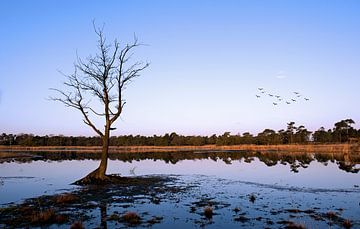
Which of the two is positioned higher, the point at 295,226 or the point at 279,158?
the point at 279,158

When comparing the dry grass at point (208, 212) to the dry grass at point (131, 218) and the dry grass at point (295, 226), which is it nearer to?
the dry grass at point (131, 218)

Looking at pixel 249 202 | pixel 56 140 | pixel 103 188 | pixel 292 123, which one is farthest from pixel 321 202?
pixel 56 140

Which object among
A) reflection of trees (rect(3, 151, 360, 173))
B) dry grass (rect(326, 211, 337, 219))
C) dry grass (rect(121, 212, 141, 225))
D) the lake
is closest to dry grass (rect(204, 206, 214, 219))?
the lake

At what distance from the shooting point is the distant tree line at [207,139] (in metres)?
122

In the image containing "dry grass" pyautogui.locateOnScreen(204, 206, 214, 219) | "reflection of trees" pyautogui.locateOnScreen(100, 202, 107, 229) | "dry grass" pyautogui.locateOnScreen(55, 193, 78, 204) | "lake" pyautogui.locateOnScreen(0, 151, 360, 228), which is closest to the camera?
"reflection of trees" pyautogui.locateOnScreen(100, 202, 107, 229)

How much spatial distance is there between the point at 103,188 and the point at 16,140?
13148 centimetres

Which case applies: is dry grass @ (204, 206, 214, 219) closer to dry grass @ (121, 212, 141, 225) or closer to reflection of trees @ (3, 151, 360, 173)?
dry grass @ (121, 212, 141, 225)

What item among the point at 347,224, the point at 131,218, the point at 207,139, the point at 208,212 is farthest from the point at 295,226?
the point at 207,139

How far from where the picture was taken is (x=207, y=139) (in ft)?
480

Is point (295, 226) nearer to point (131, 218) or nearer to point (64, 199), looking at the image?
point (131, 218)

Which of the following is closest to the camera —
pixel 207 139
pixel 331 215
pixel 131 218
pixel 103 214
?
pixel 131 218

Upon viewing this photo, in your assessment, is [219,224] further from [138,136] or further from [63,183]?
[138,136]

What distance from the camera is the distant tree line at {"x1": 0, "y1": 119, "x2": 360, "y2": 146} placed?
12238 cm

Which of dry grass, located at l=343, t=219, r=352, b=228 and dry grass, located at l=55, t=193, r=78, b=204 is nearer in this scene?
dry grass, located at l=343, t=219, r=352, b=228
